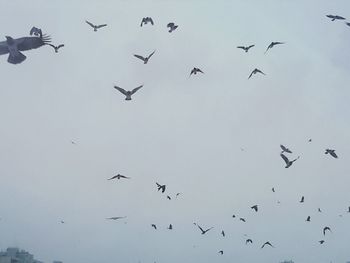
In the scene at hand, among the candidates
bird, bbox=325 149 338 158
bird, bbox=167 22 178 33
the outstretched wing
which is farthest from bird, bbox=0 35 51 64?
bird, bbox=325 149 338 158

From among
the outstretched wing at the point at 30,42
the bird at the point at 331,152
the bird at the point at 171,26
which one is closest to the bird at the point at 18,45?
the outstretched wing at the point at 30,42

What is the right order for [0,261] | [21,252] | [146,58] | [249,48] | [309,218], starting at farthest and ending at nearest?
[21,252] → [0,261] → [309,218] → [249,48] → [146,58]

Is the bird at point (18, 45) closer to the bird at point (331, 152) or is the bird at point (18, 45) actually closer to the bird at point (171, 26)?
the bird at point (171, 26)

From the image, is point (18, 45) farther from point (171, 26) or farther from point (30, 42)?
point (171, 26)

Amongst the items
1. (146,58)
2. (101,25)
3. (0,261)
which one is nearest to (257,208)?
(146,58)

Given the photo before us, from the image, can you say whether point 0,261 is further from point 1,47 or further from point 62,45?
point 1,47

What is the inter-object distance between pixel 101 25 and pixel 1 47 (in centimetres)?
1527

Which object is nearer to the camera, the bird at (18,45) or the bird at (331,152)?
the bird at (18,45)

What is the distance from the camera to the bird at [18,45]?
1315 centimetres

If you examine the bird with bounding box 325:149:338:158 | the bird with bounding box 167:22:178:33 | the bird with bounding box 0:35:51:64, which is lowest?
the bird with bounding box 325:149:338:158

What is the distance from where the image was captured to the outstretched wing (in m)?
13.4

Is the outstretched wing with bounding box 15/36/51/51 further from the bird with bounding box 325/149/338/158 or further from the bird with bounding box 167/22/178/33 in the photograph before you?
the bird with bounding box 325/149/338/158

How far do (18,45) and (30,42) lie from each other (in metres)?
0.37

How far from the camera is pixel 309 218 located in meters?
34.7
